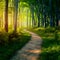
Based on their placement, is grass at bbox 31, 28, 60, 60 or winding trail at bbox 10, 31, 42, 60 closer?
grass at bbox 31, 28, 60, 60

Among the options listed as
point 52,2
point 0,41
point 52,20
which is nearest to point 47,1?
point 52,2

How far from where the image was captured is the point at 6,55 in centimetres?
1239

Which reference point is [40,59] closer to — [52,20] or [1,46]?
[1,46]

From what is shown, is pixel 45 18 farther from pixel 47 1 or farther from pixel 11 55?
pixel 11 55

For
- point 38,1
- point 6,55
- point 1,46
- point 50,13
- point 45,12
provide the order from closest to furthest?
point 6,55
point 1,46
point 50,13
point 45,12
point 38,1

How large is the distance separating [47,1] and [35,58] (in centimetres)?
3699

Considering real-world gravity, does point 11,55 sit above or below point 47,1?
below

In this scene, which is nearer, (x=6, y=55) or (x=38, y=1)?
(x=6, y=55)

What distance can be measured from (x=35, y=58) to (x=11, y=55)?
1526mm

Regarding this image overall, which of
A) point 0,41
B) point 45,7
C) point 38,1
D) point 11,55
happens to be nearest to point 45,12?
point 45,7

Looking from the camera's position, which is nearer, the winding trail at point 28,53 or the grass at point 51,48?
the grass at point 51,48

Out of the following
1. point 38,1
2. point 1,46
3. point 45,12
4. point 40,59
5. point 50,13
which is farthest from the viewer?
point 38,1

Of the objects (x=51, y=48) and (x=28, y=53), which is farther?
(x=51, y=48)

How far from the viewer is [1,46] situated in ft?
51.6
